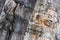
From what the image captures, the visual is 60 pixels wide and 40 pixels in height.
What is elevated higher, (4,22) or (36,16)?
(36,16)

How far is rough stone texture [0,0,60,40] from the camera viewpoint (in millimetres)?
4566

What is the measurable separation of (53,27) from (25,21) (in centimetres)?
287

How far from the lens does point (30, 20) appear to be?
512cm

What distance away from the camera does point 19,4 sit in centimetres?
768

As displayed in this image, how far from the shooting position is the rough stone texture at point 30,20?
4.57m

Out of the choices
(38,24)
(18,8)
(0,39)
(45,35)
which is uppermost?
(18,8)

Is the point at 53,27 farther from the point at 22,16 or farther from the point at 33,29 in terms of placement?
the point at 22,16

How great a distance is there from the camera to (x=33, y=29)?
4.58 metres

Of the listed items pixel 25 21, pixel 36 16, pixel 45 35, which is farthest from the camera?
pixel 25 21

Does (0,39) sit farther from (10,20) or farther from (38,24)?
(38,24)

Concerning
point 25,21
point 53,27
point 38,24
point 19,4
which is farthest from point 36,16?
point 19,4

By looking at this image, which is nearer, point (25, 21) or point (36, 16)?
point (36, 16)

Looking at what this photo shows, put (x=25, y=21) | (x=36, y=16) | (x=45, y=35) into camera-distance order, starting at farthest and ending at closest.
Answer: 1. (x=25, y=21)
2. (x=36, y=16)
3. (x=45, y=35)

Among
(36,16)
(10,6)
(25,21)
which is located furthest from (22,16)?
(36,16)
